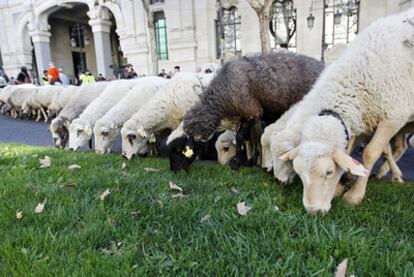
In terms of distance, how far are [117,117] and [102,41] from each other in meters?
17.7

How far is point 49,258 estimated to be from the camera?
201cm

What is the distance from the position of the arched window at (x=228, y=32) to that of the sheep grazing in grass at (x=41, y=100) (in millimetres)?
10264

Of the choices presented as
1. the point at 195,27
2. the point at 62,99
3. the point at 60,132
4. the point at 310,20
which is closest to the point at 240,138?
the point at 60,132

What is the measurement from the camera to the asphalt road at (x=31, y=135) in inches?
175

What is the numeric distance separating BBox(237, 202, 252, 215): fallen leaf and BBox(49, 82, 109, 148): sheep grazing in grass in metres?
Result: 4.69

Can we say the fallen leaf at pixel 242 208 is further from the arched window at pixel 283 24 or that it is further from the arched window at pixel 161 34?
the arched window at pixel 161 34

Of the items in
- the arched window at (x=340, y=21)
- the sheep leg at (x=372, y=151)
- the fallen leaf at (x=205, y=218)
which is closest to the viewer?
the fallen leaf at (x=205, y=218)

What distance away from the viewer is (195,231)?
236 centimetres

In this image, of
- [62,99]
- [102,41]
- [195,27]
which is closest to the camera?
[62,99]

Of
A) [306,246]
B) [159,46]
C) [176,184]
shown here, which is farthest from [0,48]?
[306,246]

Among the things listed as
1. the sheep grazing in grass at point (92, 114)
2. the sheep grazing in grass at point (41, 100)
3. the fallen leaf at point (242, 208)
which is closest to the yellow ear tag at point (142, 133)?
the sheep grazing in grass at point (92, 114)

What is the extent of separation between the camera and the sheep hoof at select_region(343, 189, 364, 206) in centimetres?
271

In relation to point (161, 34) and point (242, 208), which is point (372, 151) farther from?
point (161, 34)

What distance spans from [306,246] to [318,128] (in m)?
0.94
